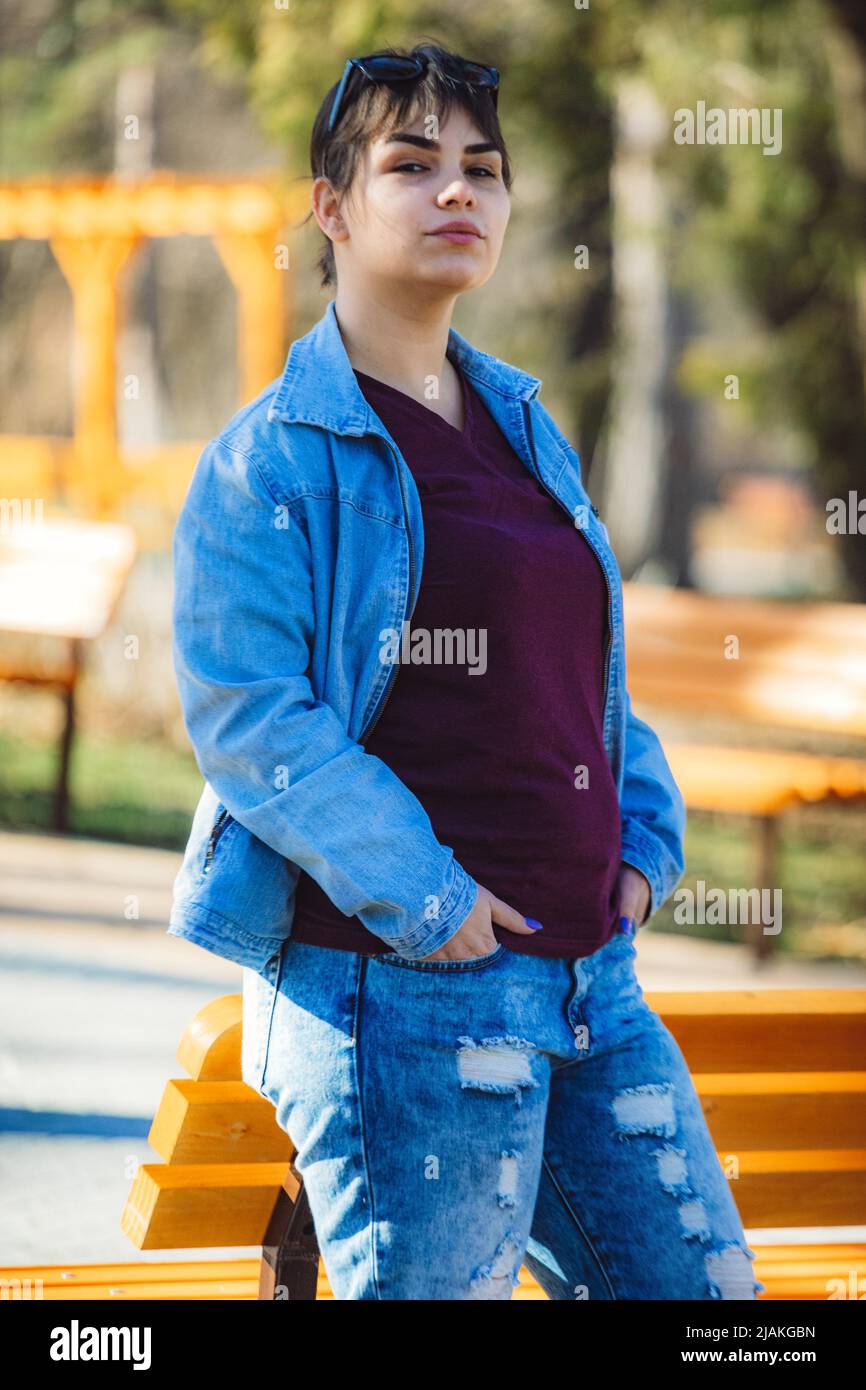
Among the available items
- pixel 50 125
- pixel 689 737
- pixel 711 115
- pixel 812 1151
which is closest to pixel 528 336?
pixel 711 115

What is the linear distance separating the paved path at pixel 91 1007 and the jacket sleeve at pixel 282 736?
187 centimetres

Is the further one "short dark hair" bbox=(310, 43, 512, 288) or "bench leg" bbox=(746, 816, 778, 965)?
"bench leg" bbox=(746, 816, 778, 965)

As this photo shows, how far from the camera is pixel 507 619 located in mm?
1976

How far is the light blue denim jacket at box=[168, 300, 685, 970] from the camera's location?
1851 mm

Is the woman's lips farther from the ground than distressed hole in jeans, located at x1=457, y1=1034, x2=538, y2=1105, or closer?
farther from the ground

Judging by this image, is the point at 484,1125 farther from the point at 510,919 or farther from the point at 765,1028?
the point at 765,1028

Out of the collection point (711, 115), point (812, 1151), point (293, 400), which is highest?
point (711, 115)

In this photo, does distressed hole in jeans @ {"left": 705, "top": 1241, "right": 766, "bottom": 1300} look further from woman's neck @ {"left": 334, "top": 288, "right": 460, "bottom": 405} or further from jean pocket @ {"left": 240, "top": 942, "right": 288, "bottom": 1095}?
woman's neck @ {"left": 334, "top": 288, "right": 460, "bottom": 405}

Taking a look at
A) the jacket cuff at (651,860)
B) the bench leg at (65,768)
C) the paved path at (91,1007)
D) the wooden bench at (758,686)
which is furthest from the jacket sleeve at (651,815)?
the bench leg at (65,768)

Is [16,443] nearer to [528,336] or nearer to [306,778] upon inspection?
[528,336]

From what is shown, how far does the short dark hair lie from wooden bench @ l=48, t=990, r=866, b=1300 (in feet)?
3.56

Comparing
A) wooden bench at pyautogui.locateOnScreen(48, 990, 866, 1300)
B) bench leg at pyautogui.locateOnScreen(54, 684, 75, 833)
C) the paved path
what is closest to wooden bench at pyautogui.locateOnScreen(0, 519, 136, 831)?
bench leg at pyautogui.locateOnScreen(54, 684, 75, 833)

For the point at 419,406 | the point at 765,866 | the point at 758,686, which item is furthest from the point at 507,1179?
the point at 758,686

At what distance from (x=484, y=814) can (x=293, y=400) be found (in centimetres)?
51
